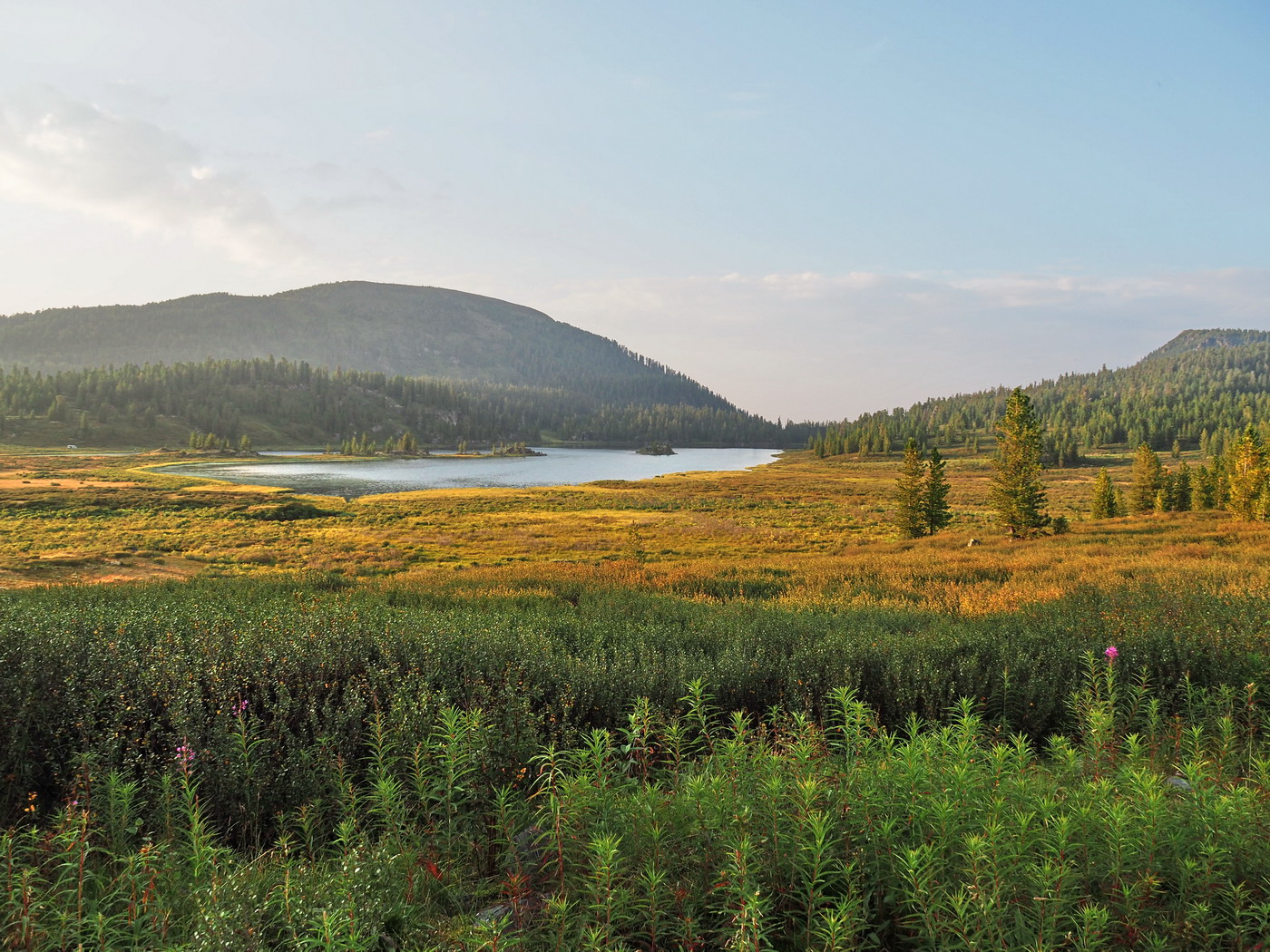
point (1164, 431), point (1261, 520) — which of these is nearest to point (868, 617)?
point (1261, 520)

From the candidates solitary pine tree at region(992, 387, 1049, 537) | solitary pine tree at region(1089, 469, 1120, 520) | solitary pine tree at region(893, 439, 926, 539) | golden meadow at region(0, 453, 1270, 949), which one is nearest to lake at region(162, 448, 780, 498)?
solitary pine tree at region(893, 439, 926, 539)

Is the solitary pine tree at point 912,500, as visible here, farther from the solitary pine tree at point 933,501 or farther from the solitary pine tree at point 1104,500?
the solitary pine tree at point 1104,500

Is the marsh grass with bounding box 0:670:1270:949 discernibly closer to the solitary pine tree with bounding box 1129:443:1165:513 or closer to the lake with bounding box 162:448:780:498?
the lake with bounding box 162:448:780:498

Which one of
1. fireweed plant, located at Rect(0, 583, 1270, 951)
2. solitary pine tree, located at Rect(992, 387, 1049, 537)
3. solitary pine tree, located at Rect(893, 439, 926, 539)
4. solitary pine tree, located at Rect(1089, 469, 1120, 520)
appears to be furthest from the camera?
solitary pine tree, located at Rect(1089, 469, 1120, 520)

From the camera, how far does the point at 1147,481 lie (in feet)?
208

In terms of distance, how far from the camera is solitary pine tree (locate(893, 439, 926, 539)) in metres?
42.8

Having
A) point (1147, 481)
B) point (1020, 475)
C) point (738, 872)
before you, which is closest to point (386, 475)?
point (1020, 475)

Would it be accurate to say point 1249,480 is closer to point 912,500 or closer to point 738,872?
point 912,500

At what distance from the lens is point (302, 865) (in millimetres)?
3602

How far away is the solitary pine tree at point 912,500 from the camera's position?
42844 mm

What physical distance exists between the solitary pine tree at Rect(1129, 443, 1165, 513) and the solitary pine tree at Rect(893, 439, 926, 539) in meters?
36.8

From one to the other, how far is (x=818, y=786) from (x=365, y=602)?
11147 mm

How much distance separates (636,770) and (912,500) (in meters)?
41.7

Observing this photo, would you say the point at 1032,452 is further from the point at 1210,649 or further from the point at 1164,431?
the point at 1164,431
